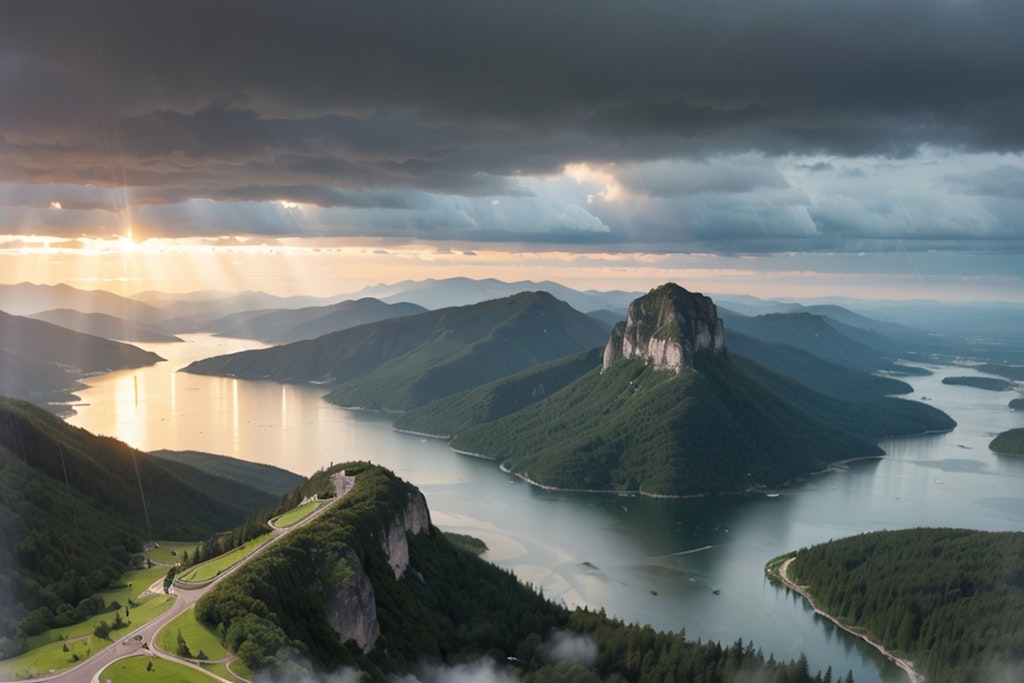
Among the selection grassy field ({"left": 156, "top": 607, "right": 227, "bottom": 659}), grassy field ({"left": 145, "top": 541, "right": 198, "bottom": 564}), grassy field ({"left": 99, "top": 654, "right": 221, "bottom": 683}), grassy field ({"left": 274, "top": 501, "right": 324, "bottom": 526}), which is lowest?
grassy field ({"left": 145, "top": 541, "right": 198, "bottom": 564})

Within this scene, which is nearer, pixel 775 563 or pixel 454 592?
pixel 454 592

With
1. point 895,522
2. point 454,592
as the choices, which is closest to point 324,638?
point 454,592

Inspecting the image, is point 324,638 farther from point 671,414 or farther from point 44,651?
point 671,414

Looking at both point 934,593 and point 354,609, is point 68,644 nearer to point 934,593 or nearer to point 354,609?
Result: point 354,609

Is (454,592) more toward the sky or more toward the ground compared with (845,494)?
more toward the sky

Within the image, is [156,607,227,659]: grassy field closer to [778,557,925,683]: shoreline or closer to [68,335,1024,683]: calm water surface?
[68,335,1024,683]: calm water surface

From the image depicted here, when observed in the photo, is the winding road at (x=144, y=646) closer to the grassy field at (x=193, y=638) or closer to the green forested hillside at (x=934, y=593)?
the grassy field at (x=193, y=638)

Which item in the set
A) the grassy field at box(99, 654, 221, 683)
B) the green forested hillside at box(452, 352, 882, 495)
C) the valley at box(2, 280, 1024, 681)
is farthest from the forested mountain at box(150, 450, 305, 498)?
the grassy field at box(99, 654, 221, 683)
